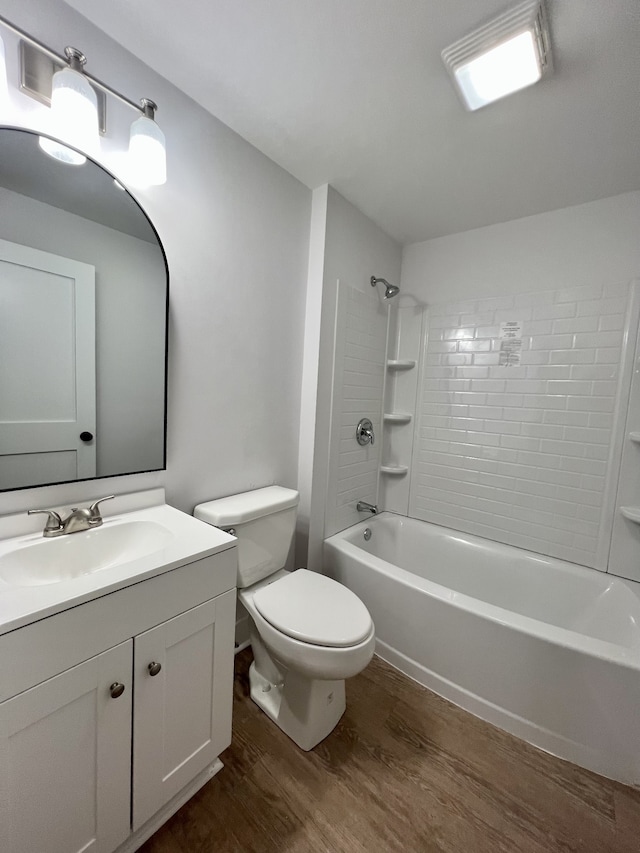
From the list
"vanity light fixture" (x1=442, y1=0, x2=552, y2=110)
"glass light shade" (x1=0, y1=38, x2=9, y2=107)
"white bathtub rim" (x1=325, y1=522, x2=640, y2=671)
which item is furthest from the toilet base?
"vanity light fixture" (x1=442, y1=0, x2=552, y2=110)

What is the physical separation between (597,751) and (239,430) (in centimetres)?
184

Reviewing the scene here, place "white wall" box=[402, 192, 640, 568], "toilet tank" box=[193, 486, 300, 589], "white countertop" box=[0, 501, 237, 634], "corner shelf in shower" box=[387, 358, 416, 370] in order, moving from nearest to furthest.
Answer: "white countertop" box=[0, 501, 237, 634] < "toilet tank" box=[193, 486, 300, 589] < "white wall" box=[402, 192, 640, 568] < "corner shelf in shower" box=[387, 358, 416, 370]

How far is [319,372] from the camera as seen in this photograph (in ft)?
5.95

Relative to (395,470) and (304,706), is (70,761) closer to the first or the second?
(304,706)

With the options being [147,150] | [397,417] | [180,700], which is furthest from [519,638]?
[147,150]

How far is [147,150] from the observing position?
105cm

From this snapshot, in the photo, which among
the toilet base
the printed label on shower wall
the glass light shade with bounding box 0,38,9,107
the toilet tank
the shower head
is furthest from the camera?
the shower head

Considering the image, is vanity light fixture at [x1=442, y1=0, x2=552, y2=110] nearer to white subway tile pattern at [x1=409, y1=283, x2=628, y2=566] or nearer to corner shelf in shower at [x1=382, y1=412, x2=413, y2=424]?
white subway tile pattern at [x1=409, y1=283, x2=628, y2=566]

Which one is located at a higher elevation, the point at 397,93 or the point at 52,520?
the point at 397,93

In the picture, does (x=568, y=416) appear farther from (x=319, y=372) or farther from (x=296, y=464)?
(x=296, y=464)

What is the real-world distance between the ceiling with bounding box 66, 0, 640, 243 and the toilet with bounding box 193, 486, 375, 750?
1.57 metres

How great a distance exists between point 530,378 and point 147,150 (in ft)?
6.71

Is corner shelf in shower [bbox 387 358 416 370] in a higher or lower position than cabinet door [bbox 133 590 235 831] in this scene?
higher

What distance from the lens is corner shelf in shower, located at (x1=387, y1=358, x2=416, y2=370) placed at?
2.31 meters
